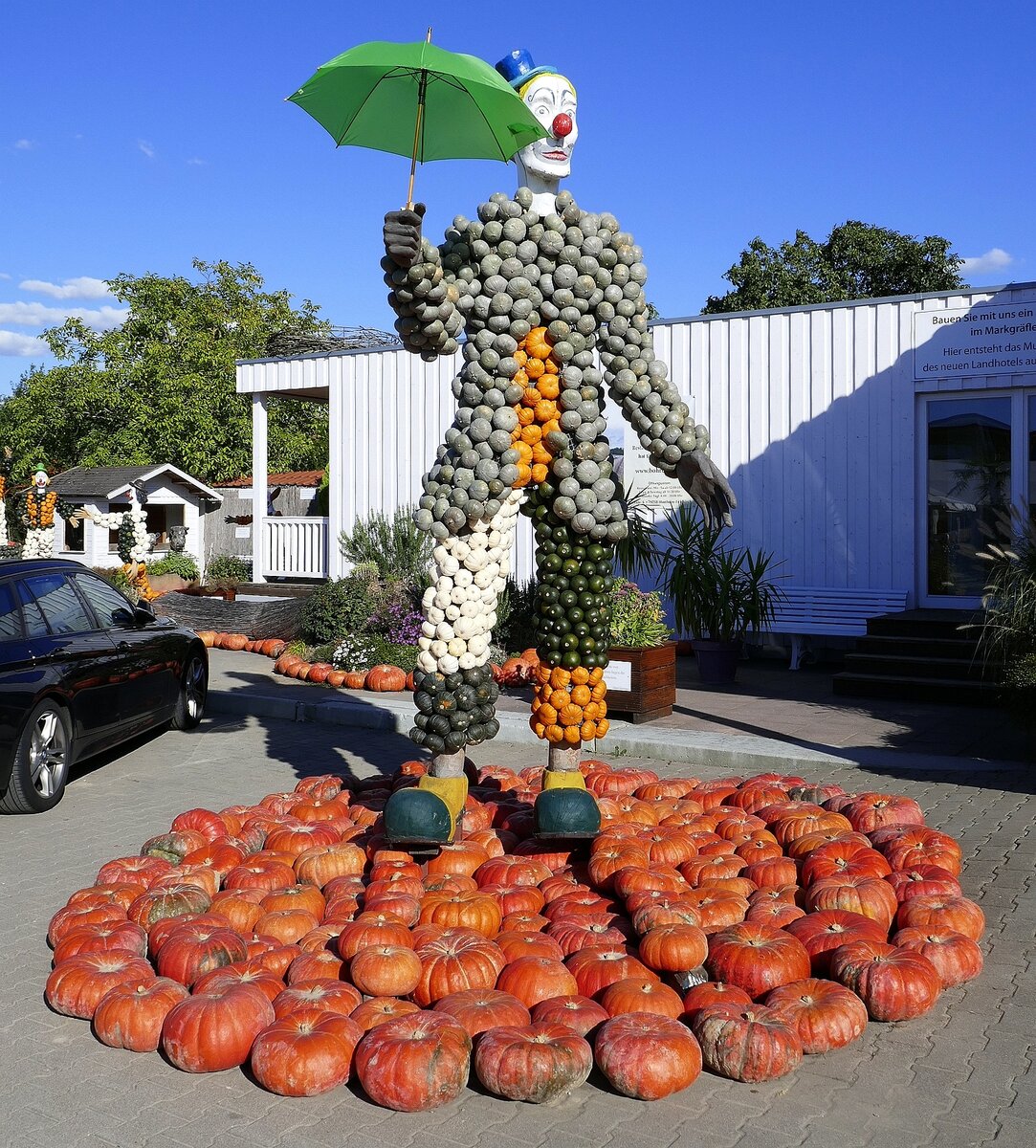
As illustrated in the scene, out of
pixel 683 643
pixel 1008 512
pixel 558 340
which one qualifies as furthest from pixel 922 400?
pixel 558 340

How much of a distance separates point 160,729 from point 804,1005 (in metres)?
7.31

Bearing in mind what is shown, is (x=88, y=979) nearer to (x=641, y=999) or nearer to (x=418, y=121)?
(x=641, y=999)

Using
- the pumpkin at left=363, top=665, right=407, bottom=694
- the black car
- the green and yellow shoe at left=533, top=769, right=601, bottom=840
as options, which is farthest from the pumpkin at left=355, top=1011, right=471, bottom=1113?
the pumpkin at left=363, top=665, right=407, bottom=694

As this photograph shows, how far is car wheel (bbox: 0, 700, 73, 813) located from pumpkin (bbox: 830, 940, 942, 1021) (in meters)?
4.96

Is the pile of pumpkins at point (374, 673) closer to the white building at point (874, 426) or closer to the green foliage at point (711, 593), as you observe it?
the green foliage at point (711, 593)

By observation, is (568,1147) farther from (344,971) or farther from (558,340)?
(558,340)

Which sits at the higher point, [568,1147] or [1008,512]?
[1008,512]

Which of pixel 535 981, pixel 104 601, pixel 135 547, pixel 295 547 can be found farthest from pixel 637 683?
pixel 135 547

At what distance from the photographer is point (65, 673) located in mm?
7145

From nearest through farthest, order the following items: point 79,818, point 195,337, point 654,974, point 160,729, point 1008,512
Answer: point 654,974 < point 79,818 < point 160,729 < point 1008,512 < point 195,337

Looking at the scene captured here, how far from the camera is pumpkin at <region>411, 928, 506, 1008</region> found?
12.8 feet

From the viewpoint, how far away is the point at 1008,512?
37.4ft

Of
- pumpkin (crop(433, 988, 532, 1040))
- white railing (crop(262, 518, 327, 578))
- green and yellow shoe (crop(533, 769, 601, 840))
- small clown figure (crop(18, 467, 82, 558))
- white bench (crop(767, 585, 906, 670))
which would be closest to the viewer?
pumpkin (crop(433, 988, 532, 1040))

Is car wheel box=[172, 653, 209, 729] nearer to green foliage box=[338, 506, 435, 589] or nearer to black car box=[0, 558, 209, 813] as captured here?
black car box=[0, 558, 209, 813]
